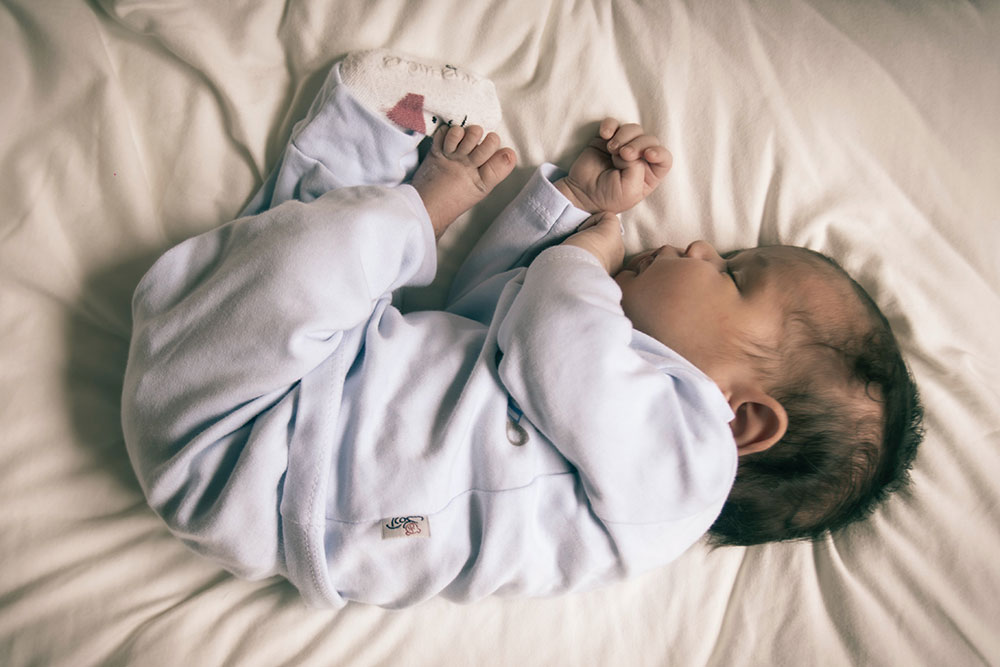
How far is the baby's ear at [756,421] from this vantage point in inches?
33.3

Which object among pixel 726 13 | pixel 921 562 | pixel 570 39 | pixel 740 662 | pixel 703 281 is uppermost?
pixel 726 13

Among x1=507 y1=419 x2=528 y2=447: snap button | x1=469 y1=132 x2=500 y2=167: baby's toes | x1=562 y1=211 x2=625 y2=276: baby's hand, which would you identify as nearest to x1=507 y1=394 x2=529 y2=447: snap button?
x1=507 y1=419 x2=528 y2=447: snap button

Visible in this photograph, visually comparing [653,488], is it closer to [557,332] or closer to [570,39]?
[557,332]

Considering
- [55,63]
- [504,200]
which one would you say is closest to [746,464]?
[504,200]

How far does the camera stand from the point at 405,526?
31.5 inches

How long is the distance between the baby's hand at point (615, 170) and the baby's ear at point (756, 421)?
1.19ft

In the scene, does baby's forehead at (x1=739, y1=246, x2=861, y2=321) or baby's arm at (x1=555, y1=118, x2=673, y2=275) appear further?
baby's arm at (x1=555, y1=118, x2=673, y2=275)

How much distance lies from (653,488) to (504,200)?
54cm

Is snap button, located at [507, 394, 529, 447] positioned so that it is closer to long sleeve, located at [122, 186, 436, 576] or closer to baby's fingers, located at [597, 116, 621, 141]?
long sleeve, located at [122, 186, 436, 576]

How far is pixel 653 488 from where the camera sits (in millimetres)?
813

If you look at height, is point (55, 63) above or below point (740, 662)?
above

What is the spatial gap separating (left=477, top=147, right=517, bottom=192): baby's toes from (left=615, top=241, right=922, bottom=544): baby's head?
0.28m

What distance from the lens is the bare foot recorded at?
3.31ft

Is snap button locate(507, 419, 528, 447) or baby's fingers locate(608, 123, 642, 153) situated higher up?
baby's fingers locate(608, 123, 642, 153)
